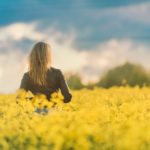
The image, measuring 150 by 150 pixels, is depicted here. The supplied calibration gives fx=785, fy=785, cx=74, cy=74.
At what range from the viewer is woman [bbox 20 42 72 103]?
13.6 m

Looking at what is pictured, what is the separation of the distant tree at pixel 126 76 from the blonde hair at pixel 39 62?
2657 centimetres

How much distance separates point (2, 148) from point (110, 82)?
32702 millimetres

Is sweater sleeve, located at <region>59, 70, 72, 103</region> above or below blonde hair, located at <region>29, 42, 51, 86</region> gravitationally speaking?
below

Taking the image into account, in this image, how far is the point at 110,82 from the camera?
41.0 m

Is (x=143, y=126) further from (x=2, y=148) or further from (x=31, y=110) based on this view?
(x=31, y=110)

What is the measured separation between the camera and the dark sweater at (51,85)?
13.6 metres

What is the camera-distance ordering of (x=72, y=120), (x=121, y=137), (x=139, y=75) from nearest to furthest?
(x=121, y=137)
(x=72, y=120)
(x=139, y=75)

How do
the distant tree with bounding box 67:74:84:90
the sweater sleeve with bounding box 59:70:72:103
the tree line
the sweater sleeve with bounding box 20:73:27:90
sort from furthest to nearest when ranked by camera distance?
the distant tree with bounding box 67:74:84:90 → the tree line → the sweater sleeve with bounding box 20:73:27:90 → the sweater sleeve with bounding box 59:70:72:103

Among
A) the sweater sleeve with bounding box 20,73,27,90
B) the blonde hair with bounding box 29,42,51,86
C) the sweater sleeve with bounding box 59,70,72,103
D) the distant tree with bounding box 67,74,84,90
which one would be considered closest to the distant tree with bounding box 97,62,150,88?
the distant tree with bounding box 67,74,84,90

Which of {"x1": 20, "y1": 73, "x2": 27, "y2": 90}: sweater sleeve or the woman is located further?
{"x1": 20, "y1": 73, "x2": 27, "y2": 90}: sweater sleeve

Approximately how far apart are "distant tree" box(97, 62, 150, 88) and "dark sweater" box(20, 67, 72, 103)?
26.4 metres

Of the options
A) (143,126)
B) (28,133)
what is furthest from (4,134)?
(143,126)

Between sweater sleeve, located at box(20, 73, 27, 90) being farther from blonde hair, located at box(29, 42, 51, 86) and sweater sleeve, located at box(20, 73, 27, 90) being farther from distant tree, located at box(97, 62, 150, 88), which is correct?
distant tree, located at box(97, 62, 150, 88)

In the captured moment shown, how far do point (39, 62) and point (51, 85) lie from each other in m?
0.48
